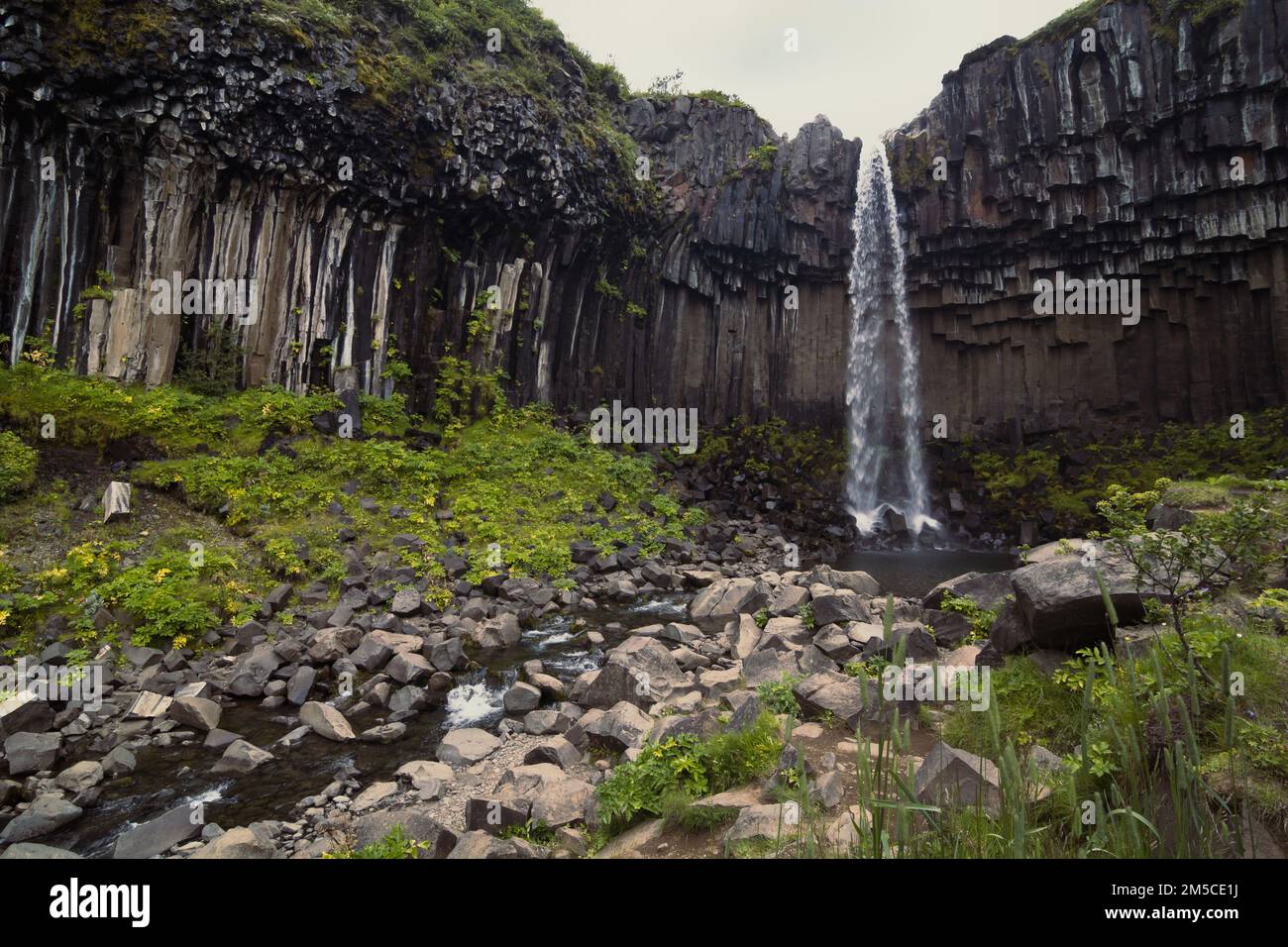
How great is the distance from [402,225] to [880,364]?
73.3 feet

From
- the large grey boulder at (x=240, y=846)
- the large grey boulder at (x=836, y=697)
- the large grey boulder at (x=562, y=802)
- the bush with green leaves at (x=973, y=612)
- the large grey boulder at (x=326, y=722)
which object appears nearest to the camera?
the large grey boulder at (x=240, y=846)

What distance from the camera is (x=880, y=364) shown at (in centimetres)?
3066

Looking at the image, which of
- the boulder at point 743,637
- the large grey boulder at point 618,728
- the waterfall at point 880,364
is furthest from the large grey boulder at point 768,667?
the waterfall at point 880,364

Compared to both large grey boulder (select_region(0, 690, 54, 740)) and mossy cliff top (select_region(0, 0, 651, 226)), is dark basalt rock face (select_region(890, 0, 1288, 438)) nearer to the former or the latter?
mossy cliff top (select_region(0, 0, 651, 226))

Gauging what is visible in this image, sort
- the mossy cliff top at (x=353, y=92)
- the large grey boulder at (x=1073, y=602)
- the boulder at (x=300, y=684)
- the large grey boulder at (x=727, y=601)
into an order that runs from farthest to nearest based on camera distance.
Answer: the mossy cliff top at (x=353, y=92), the large grey boulder at (x=727, y=601), the boulder at (x=300, y=684), the large grey boulder at (x=1073, y=602)

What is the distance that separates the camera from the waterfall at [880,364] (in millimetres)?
28609

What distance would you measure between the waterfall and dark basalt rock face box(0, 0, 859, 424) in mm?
819

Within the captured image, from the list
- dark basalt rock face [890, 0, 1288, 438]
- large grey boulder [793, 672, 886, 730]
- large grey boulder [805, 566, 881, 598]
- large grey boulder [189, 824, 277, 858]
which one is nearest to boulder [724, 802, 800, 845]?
large grey boulder [793, 672, 886, 730]

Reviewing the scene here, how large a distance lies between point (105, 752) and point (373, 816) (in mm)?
3932

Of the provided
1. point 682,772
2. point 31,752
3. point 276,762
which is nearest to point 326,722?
point 276,762

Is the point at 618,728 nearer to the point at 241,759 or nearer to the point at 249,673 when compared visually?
the point at 241,759

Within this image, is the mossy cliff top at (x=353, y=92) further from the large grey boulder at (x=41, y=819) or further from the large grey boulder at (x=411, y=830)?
the large grey boulder at (x=411, y=830)

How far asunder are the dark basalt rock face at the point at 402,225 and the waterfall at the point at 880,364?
0.82 m
